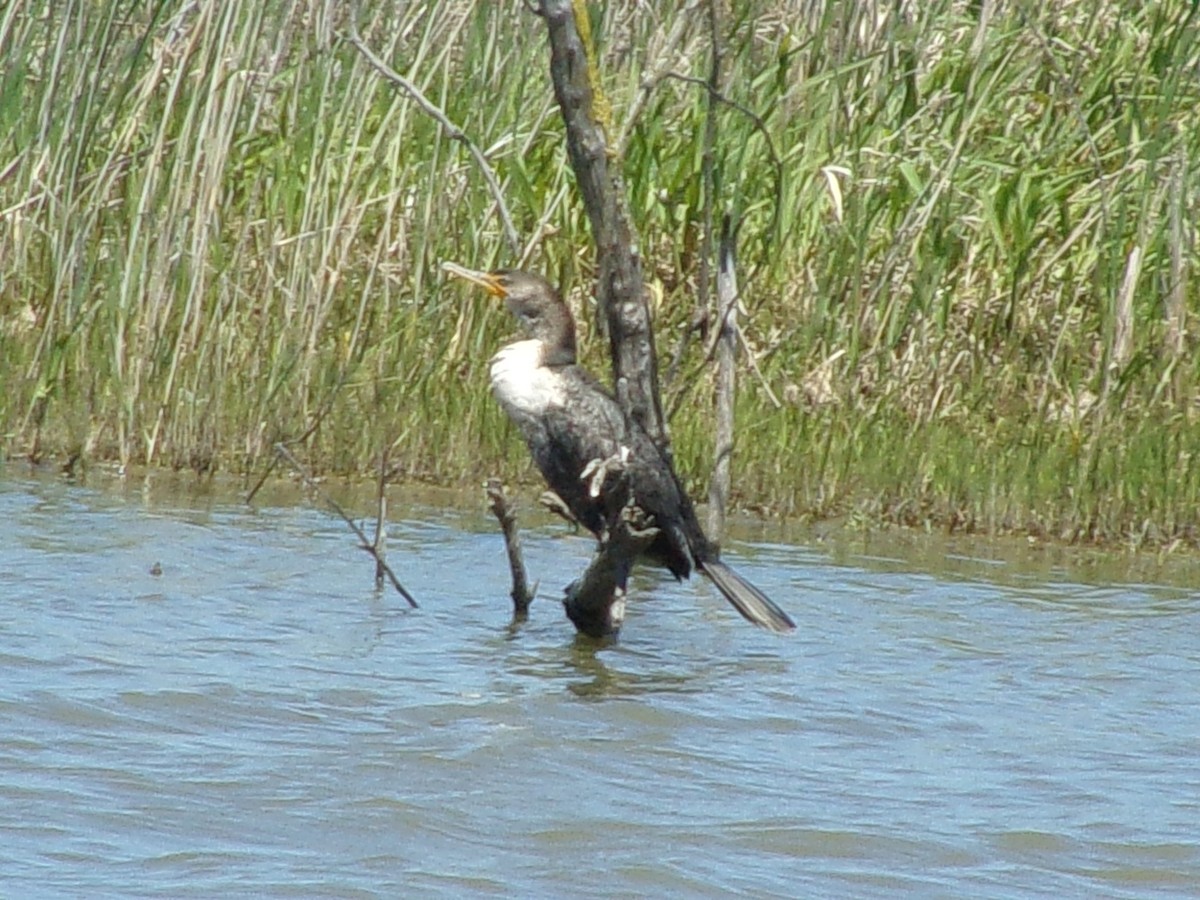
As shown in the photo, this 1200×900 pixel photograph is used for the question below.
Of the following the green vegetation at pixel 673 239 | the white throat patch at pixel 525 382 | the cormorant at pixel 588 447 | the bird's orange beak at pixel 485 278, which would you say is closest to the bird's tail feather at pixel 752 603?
the cormorant at pixel 588 447

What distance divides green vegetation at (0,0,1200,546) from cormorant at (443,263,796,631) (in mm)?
1231

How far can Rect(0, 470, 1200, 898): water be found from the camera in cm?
381

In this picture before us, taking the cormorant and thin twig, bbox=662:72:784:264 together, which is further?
thin twig, bbox=662:72:784:264

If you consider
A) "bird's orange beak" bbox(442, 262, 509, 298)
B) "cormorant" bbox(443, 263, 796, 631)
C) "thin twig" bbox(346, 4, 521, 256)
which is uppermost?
"thin twig" bbox(346, 4, 521, 256)

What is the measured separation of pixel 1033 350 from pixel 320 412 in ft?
8.91

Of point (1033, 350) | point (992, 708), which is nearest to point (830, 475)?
point (1033, 350)

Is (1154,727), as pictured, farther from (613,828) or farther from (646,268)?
(646,268)

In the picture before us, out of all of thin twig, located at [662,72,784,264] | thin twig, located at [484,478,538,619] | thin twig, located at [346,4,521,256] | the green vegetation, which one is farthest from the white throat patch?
the green vegetation

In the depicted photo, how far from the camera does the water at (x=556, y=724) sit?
3.81 m

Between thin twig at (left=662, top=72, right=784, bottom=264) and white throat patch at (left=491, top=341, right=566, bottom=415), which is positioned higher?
thin twig at (left=662, top=72, right=784, bottom=264)

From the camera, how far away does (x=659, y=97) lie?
814 cm

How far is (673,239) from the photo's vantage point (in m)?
8.36

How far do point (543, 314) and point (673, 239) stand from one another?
2056 mm

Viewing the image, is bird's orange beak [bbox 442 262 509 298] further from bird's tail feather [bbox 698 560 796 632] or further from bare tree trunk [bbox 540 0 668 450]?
bird's tail feather [bbox 698 560 796 632]
